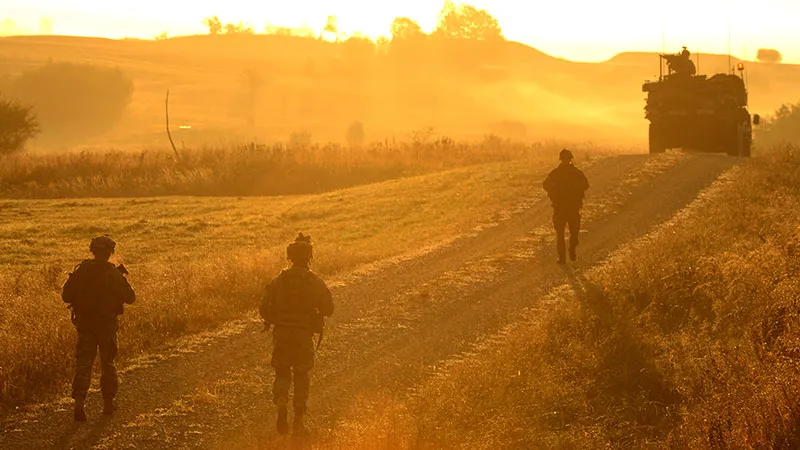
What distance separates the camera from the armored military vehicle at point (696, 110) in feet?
129

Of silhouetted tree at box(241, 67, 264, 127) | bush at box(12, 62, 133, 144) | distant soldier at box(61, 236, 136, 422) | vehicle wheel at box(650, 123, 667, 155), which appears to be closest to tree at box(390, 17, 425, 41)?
silhouetted tree at box(241, 67, 264, 127)

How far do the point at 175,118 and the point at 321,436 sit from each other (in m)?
119

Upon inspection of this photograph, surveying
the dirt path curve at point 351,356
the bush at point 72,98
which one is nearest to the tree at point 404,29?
the bush at point 72,98

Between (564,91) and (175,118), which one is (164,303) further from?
(564,91)

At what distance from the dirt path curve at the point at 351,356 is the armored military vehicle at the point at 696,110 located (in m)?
17.8

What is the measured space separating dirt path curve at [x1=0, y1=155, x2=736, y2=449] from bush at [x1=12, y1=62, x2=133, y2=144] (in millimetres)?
106091

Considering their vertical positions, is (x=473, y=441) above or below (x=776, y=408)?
below

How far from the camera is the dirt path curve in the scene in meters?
10.4

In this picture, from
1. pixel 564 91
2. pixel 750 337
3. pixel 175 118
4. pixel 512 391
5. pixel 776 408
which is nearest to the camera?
pixel 776 408

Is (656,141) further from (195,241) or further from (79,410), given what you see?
(79,410)

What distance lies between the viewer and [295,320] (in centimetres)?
1002

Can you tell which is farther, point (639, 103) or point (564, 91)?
point (564, 91)

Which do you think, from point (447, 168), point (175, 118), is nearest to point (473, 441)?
point (447, 168)

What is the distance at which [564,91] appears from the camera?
631ft
